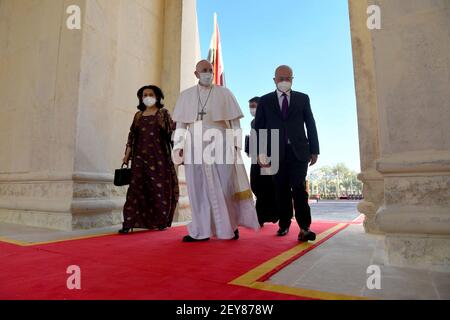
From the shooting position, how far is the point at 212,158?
11.4ft

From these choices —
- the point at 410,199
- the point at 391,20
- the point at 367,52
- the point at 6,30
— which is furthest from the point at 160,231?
the point at 6,30

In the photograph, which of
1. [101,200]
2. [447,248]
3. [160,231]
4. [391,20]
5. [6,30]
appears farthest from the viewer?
[6,30]

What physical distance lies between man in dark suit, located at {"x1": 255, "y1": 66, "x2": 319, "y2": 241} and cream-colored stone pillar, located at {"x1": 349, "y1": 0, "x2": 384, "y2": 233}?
1.21m

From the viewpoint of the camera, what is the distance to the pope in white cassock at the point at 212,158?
341 centimetres

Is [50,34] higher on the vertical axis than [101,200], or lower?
higher

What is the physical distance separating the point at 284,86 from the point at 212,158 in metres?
1.09

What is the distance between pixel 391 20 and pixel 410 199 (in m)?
1.32

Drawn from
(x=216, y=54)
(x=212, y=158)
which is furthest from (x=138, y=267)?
(x=216, y=54)

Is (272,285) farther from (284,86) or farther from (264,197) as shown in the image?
(264,197)

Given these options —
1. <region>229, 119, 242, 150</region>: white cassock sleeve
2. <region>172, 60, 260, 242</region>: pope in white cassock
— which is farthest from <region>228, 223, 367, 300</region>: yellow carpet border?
<region>229, 119, 242, 150</region>: white cassock sleeve

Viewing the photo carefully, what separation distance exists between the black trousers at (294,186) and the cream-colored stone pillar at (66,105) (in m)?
2.62

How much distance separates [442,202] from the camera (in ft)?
6.87

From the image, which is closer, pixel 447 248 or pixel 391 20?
pixel 447 248

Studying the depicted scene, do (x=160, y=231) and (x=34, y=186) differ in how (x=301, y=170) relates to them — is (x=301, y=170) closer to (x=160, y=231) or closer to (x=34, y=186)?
(x=160, y=231)
